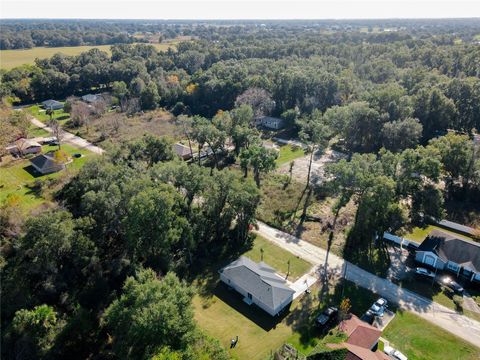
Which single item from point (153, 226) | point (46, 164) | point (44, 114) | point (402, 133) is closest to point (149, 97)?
point (44, 114)

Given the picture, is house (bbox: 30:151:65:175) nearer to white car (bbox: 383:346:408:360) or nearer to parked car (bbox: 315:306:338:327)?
parked car (bbox: 315:306:338:327)

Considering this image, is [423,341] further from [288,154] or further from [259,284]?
[288,154]

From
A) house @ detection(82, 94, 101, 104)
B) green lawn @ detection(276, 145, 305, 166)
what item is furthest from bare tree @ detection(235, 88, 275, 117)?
house @ detection(82, 94, 101, 104)

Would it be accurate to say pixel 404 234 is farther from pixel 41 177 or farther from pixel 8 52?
pixel 8 52

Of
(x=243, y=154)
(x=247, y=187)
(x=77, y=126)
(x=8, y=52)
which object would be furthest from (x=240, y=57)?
(x=8, y=52)

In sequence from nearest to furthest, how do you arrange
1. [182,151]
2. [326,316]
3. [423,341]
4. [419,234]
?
1. [423,341]
2. [326,316]
3. [419,234]
4. [182,151]

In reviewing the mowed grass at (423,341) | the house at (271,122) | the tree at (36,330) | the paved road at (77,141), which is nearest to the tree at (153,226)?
the tree at (36,330)

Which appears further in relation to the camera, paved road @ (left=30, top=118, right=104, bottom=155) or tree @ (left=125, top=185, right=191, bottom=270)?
paved road @ (left=30, top=118, right=104, bottom=155)
